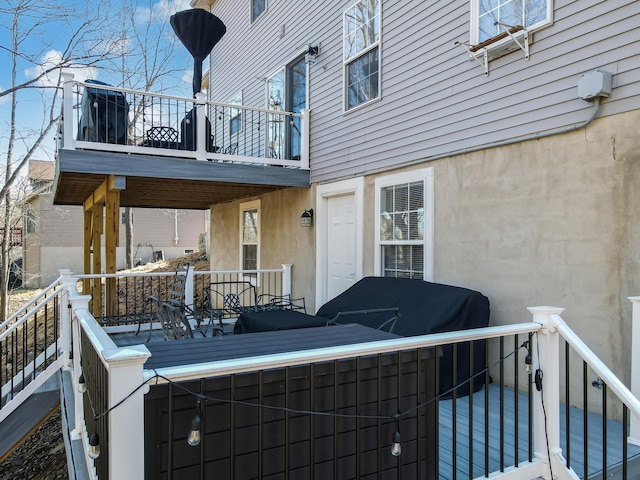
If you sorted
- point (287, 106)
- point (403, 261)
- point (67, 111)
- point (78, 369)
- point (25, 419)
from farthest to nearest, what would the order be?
point (287, 106), point (67, 111), point (403, 261), point (25, 419), point (78, 369)

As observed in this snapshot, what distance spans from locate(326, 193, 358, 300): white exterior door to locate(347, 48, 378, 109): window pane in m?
1.33

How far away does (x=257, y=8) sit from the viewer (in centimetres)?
934

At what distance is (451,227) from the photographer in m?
4.62

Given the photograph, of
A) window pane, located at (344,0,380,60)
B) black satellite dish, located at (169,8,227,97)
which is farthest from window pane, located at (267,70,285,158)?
window pane, located at (344,0,380,60)

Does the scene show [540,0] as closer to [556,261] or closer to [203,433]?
[556,261]

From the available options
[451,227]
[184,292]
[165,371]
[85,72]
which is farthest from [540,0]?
[85,72]

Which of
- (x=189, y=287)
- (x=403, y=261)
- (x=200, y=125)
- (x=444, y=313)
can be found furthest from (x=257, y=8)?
(x=444, y=313)

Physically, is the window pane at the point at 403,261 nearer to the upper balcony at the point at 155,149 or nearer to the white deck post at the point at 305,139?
the upper balcony at the point at 155,149

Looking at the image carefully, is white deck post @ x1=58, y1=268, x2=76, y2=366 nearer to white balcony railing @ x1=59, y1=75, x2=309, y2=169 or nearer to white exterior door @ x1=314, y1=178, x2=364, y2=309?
white balcony railing @ x1=59, y1=75, x2=309, y2=169

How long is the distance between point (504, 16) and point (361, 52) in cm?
232

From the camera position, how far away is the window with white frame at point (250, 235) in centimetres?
931

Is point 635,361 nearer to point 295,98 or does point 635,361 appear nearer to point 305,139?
point 305,139

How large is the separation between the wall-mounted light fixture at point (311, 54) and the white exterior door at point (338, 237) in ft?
6.64

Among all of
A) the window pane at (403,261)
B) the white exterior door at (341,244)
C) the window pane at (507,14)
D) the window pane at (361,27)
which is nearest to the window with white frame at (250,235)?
the white exterior door at (341,244)
